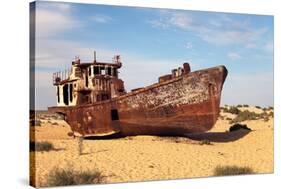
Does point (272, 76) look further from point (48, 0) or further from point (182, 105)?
point (48, 0)

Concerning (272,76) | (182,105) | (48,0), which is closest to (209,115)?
(182,105)

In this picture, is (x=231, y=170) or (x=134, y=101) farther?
(x=231, y=170)

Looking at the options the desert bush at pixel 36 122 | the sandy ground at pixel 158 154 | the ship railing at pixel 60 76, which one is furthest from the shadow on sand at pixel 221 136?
the desert bush at pixel 36 122

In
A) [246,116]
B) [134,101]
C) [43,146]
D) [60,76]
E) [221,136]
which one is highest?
[60,76]

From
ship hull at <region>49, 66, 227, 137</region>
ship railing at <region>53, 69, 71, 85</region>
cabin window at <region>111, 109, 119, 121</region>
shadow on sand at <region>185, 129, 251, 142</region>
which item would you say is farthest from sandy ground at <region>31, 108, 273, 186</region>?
ship railing at <region>53, 69, 71, 85</region>

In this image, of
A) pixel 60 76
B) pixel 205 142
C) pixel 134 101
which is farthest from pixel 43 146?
pixel 205 142

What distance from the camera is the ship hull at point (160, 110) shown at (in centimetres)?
1223

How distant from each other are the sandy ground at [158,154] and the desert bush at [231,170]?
75 mm

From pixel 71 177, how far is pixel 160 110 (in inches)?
85.2

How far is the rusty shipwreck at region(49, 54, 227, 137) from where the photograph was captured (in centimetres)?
1198

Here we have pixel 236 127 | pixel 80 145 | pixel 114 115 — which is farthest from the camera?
pixel 236 127

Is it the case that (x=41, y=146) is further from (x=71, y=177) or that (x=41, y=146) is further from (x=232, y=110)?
(x=232, y=110)

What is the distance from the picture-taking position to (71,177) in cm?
1160

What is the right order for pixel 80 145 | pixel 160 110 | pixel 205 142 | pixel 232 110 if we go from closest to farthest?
1. pixel 80 145
2. pixel 160 110
3. pixel 205 142
4. pixel 232 110
